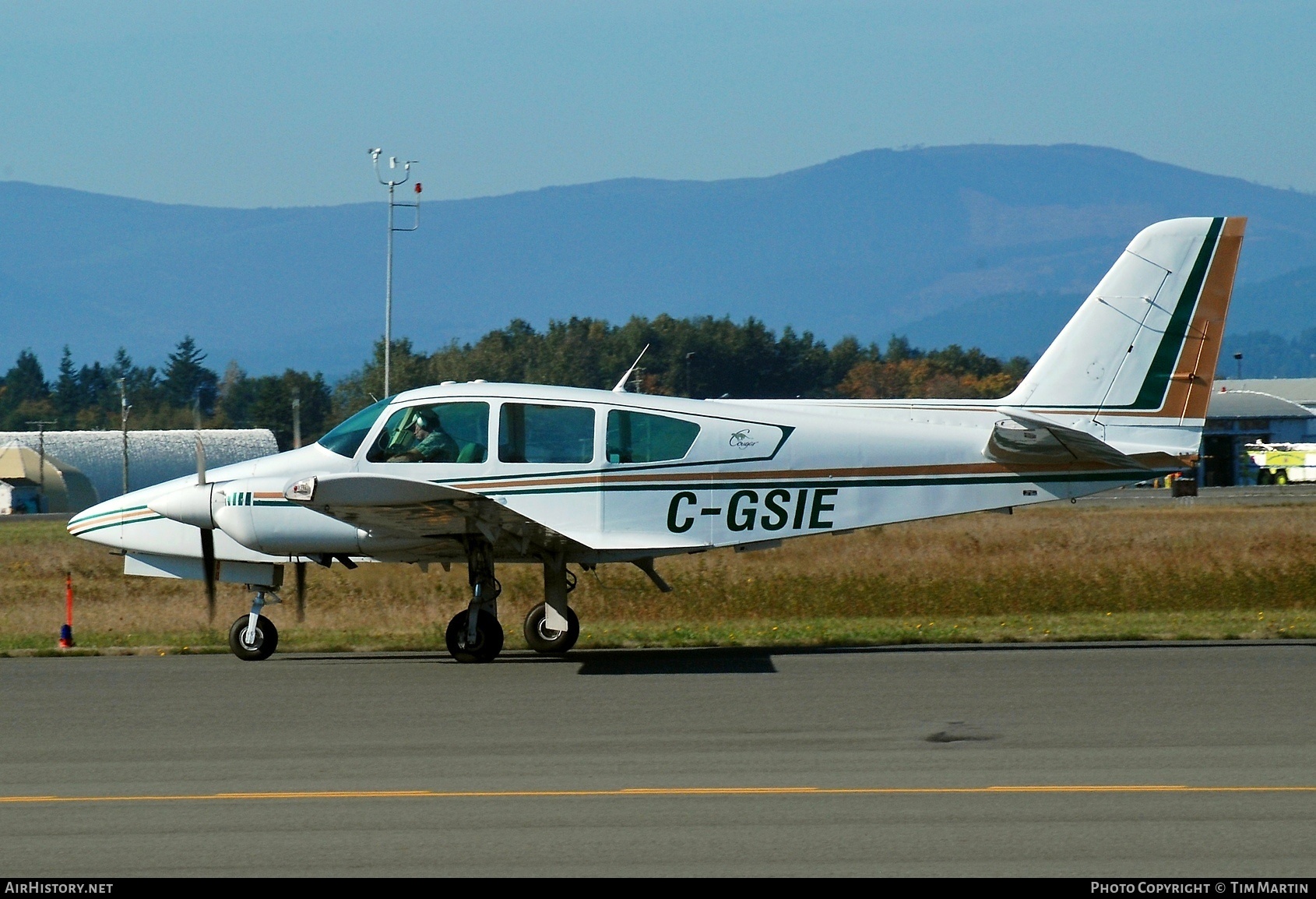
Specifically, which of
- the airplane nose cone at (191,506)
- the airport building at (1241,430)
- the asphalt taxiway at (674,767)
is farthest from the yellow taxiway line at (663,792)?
the airport building at (1241,430)

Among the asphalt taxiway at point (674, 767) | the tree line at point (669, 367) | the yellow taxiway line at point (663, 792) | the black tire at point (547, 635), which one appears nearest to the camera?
the asphalt taxiway at point (674, 767)

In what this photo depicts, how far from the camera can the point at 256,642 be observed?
12.7m

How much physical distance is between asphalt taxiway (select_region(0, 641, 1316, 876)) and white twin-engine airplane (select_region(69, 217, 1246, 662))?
112 cm

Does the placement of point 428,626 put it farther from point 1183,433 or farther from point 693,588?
point 1183,433

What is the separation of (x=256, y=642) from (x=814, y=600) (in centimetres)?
724

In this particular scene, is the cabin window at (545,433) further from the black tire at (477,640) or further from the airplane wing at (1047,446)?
the airplane wing at (1047,446)

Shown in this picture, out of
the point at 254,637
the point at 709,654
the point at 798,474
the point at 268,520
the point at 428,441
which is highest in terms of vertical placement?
the point at 428,441

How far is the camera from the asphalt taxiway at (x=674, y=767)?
597cm

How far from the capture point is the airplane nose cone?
12.4 metres

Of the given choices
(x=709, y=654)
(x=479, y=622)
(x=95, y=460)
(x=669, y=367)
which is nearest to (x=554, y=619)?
(x=479, y=622)

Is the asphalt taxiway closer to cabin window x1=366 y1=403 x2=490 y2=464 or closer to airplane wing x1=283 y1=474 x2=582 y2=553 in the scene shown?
airplane wing x1=283 y1=474 x2=582 y2=553

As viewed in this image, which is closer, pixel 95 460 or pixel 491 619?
pixel 491 619

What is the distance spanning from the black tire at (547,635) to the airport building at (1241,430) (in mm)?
55540

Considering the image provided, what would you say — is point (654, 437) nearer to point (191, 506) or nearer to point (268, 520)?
point (268, 520)
